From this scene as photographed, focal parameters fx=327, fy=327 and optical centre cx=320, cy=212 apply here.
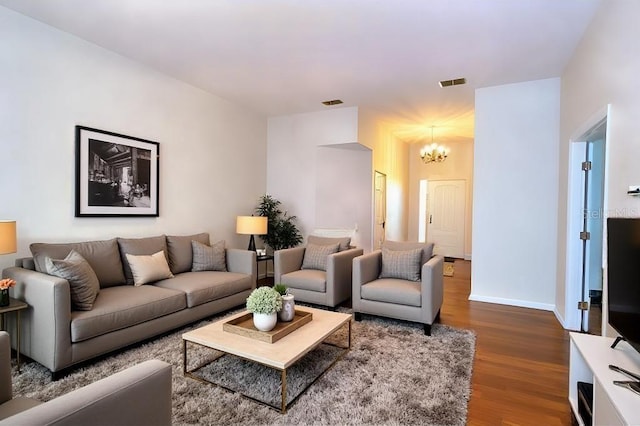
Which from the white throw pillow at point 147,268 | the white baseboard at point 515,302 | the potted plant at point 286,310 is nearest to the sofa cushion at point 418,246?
the white baseboard at point 515,302

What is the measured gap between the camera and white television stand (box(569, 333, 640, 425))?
122cm

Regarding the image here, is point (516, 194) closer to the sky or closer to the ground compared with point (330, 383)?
closer to the sky

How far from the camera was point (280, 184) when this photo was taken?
19.4 ft

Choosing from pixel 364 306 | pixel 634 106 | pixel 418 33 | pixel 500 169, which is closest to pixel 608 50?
pixel 634 106

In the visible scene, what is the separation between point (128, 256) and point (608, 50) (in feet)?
14.6

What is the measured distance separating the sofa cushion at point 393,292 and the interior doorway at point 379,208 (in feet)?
8.50

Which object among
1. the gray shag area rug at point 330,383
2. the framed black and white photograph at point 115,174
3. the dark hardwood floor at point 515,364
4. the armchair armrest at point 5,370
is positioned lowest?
the dark hardwood floor at point 515,364

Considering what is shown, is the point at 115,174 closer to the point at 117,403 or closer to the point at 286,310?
the point at 286,310

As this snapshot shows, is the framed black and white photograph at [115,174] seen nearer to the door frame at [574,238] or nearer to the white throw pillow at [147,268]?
the white throw pillow at [147,268]

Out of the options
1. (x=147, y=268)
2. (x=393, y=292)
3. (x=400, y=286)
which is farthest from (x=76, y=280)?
(x=400, y=286)

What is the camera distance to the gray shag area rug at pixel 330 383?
74.7 inches

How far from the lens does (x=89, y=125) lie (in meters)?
3.30

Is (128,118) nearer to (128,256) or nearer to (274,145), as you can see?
(128,256)

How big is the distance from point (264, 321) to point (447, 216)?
719cm
